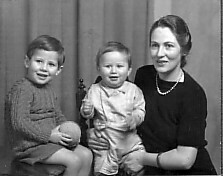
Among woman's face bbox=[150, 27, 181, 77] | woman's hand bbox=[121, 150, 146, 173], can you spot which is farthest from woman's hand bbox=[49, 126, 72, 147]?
woman's face bbox=[150, 27, 181, 77]

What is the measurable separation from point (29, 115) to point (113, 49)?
206 millimetres

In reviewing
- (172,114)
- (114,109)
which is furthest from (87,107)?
(172,114)

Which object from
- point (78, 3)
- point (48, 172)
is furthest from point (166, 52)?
point (48, 172)

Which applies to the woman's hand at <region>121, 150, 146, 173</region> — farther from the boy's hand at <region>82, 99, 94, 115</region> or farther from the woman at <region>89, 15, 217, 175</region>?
the boy's hand at <region>82, 99, 94, 115</region>

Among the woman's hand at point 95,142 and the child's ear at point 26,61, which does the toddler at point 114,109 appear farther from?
the child's ear at point 26,61

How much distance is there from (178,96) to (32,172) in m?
0.32

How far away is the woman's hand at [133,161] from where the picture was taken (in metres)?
1.06

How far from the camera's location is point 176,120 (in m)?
1.05

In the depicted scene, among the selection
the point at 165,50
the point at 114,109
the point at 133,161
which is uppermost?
the point at 165,50

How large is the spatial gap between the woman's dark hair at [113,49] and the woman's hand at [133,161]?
18 cm

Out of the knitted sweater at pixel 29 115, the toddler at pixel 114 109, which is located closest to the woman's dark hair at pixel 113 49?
the toddler at pixel 114 109

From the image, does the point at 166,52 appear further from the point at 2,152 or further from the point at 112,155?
the point at 2,152

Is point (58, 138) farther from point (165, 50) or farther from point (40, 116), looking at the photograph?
point (165, 50)

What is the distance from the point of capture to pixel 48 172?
1.03 metres
